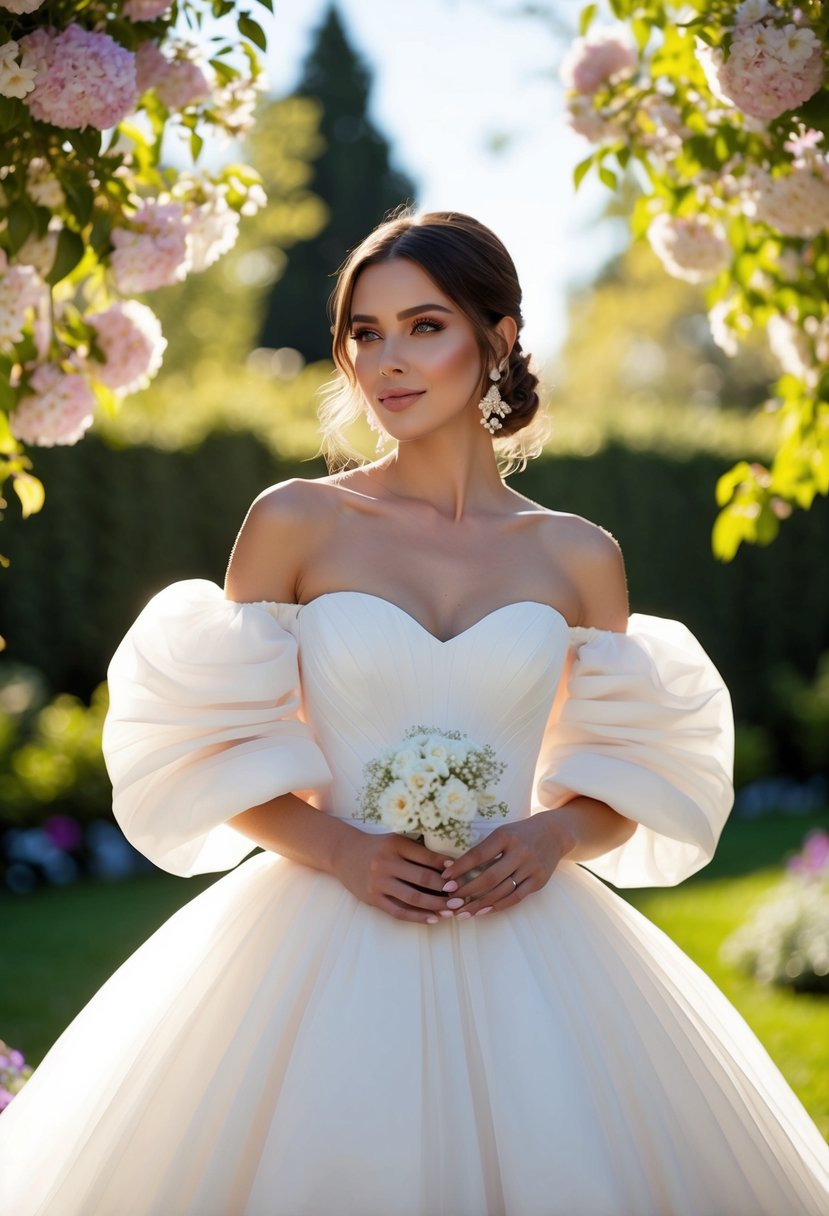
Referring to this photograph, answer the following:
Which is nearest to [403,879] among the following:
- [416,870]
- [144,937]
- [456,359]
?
[416,870]

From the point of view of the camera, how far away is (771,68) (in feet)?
10.6

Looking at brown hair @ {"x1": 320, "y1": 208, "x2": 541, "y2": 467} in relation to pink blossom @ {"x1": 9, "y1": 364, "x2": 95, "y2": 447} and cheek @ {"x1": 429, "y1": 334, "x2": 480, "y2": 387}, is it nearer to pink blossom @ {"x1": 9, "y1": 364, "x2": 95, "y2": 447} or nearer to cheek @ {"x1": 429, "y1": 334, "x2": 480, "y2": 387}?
cheek @ {"x1": 429, "y1": 334, "x2": 480, "y2": 387}

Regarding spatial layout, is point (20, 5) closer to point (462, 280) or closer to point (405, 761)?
point (462, 280)

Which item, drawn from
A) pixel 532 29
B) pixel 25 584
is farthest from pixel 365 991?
pixel 532 29

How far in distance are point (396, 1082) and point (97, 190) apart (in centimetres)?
221

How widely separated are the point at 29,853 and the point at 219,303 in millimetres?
21602

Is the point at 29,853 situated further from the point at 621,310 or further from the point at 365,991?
the point at 621,310

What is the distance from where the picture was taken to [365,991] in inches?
106

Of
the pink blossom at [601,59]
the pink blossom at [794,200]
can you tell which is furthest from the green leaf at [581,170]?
the pink blossom at [794,200]

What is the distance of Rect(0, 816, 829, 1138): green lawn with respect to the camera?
5828 millimetres

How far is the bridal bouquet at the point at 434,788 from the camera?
2.59m

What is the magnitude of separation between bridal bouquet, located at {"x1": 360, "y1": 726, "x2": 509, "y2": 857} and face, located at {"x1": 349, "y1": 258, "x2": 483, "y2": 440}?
84cm

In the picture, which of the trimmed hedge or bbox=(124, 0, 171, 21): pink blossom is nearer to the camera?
bbox=(124, 0, 171, 21): pink blossom

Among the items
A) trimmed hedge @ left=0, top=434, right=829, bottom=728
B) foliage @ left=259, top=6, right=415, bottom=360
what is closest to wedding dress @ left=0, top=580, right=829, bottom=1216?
trimmed hedge @ left=0, top=434, right=829, bottom=728
